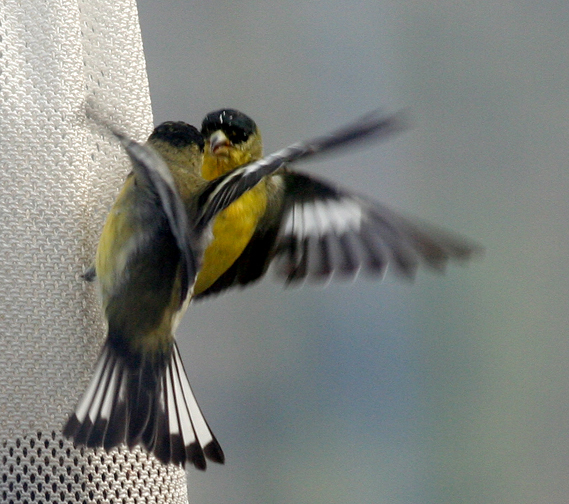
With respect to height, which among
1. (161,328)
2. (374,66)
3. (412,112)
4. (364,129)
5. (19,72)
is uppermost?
(374,66)

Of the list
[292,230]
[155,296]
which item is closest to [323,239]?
[292,230]

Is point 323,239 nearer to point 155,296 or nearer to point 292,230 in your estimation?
point 292,230

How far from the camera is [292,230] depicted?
2.01m

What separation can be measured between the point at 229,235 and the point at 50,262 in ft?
1.21

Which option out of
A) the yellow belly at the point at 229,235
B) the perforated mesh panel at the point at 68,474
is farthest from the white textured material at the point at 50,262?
the yellow belly at the point at 229,235

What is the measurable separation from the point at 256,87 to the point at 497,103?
3.75 ft

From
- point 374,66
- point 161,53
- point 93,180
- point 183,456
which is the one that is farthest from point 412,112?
A: point 183,456

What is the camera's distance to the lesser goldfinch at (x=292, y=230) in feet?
6.01

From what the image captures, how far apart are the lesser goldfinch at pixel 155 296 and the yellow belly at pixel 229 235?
115mm

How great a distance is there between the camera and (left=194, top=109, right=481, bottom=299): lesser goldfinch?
1.83 metres

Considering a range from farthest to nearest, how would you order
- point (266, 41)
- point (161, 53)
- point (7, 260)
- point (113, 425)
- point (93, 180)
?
1. point (266, 41)
2. point (161, 53)
3. point (93, 180)
4. point (7, 260)
5. point (113, 425)

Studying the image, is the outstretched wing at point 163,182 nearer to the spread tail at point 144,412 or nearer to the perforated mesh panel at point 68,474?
the spread tail at point 144,412

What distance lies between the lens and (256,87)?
160 inches

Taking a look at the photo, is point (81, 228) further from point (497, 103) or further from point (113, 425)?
point (497, 103)
